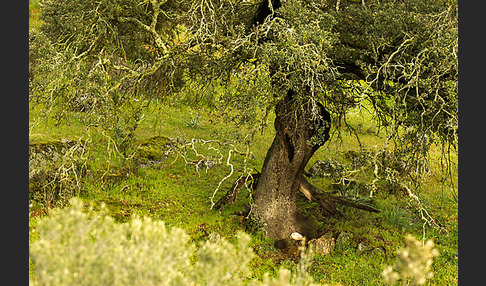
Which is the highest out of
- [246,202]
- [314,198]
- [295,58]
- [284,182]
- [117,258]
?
[295,58]

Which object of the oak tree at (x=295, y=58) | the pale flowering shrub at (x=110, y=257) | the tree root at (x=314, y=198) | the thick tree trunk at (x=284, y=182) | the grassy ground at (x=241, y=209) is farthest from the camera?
the tree root at (x=314, y=198)

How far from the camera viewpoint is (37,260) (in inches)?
122

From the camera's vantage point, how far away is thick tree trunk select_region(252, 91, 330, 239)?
388 inches

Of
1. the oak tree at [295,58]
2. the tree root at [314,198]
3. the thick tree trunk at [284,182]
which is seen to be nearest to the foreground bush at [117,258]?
the oak tree at [295,58]

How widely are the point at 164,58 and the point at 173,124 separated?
33.8 feet

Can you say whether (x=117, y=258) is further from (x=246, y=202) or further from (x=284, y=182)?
(x=246, y=202)

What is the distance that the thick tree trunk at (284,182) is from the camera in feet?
32.3

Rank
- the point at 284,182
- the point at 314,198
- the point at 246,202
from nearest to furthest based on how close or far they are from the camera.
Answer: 1. the point at 284,182
2. the point at 314,198
3. the point at 246,202

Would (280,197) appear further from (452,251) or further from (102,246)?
(102,246)

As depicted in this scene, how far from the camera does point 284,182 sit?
10.2 meters

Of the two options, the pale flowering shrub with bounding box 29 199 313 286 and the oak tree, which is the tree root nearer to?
the oak tree

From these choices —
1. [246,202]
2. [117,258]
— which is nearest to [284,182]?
[246,202]

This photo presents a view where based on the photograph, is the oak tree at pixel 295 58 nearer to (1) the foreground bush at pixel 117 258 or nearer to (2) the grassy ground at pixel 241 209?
(2) the grassy ground at pixel 241 209

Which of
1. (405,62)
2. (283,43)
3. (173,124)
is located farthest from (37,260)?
(173,124)
